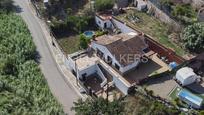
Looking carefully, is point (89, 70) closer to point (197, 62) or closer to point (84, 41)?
point (84, 41)

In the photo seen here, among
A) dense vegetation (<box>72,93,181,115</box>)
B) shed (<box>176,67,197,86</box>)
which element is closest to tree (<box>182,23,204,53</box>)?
shed (<box>176,67,197,86</box>)

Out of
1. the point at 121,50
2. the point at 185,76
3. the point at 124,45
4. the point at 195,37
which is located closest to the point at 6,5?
the point at 124,45

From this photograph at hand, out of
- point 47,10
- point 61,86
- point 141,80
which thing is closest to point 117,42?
point 141,80

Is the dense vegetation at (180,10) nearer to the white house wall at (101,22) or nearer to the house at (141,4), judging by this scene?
the house at (141,4)

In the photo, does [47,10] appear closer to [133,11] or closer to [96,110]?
[133,11]

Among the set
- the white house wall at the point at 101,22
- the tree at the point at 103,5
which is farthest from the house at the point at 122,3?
the white house wall at the point at 101,22

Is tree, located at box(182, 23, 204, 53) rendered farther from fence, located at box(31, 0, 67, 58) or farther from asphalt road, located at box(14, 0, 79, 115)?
fence, located at box(31, 0, 67, 58)
